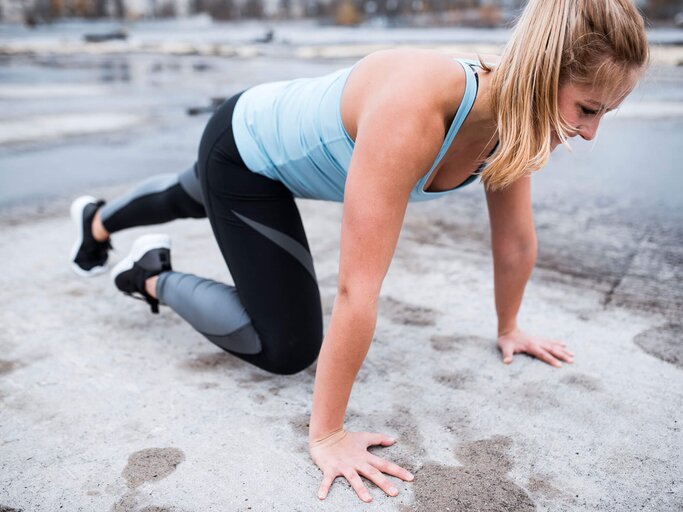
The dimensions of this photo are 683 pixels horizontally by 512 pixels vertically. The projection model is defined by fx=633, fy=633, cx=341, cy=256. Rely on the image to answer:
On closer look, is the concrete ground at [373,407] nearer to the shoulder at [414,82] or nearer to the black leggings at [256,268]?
the black leggings at [256,268]

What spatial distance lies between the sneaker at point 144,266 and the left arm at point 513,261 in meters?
1.17

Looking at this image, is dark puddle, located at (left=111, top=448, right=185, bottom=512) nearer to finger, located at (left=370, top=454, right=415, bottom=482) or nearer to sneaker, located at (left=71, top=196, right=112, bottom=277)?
finger, located at (left=370, top=454, right=415, bottom=482)

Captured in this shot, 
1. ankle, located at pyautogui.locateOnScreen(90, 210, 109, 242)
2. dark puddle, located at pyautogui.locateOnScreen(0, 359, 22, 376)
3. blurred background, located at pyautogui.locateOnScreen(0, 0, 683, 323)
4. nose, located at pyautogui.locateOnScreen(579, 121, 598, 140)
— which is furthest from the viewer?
blurred background, located at pyautogui.locateOnScreen(0, 0, 683, 323)

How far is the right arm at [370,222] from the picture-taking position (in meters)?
1.38

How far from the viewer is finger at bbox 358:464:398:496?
1.52 meters

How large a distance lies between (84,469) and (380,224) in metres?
0.98

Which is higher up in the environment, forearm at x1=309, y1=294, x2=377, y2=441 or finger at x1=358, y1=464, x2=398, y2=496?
forearm at x1=309, y1=294, x2=377, y2=441

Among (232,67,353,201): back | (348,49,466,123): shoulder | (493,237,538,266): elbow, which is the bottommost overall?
(493,237,538,266): elbow

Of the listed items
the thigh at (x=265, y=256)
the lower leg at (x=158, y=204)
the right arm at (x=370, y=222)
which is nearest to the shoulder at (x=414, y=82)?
the right arm at (x=370, y=222)

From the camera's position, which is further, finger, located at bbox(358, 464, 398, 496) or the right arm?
finger, located at bbox(358, 464, 398, 496)

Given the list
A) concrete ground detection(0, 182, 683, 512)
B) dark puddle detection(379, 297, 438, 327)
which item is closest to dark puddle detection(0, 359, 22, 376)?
concrete ground detection(0, 182, 683, 512)

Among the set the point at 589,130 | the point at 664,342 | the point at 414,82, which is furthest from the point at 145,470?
the point at 664,342

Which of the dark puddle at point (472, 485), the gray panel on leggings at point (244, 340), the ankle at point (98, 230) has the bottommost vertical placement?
the dark puddle at point (472, 485)

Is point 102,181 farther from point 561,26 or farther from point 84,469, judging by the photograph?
point 561,26
